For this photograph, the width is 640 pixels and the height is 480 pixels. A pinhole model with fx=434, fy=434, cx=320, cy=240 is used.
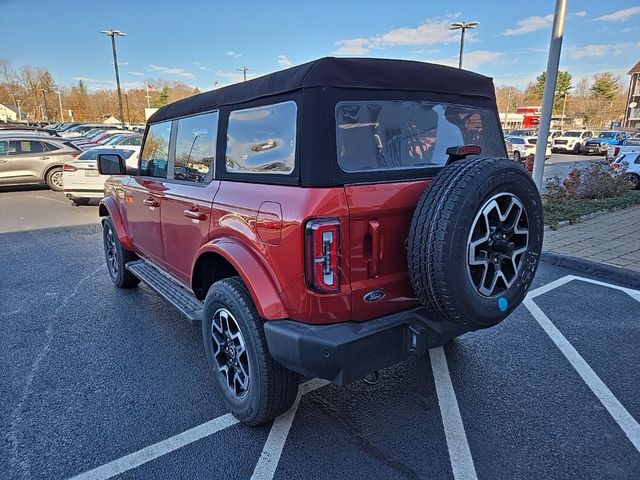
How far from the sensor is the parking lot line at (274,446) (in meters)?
2.31

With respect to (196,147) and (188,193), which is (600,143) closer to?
(196,147)

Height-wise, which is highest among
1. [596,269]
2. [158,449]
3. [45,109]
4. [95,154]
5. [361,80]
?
[45,109]

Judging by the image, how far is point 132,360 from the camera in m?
3.52

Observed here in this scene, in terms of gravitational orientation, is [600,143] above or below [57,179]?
above

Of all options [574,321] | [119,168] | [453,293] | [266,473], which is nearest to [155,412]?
[266,473]

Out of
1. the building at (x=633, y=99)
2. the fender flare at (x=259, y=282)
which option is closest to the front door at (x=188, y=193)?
the fender flare at (x=259, y=282)

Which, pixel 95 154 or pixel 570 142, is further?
pixel 570 142

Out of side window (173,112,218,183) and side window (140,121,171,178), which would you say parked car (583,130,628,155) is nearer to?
side window (140,121,171,178)

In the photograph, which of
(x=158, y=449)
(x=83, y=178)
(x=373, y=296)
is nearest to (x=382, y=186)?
(x=373, y=296)

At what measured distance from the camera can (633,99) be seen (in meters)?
67.9

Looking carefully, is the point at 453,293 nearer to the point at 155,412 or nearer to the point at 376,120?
the point at 376,120

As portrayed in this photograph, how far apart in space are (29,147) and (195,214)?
13.2 meters

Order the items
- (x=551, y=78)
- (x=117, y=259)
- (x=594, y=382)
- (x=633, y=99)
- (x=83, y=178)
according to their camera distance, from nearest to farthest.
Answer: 1. (x=594, y=382)
2. (x=117, y=259)
3. (x=551, y=78)
4. (x=83, y=178)
5. (x=633, y=99)

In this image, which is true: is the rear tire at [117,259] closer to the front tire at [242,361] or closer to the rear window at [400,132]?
the front tire at [242,361]
